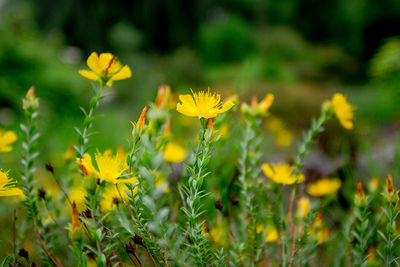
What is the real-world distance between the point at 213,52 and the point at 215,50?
11 cm

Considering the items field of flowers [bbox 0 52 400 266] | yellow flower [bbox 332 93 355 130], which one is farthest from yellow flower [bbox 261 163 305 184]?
yellow flower [bbox 332 93 355 130]

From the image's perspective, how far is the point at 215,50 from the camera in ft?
38.3

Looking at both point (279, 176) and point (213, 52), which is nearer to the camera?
point (279, 176)

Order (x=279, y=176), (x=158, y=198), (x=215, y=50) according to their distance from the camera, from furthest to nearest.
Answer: (x=215, y=50) → (x=279, y=176) → (x=158, y=198)

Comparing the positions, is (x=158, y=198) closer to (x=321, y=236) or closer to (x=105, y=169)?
(x=105, y=169)

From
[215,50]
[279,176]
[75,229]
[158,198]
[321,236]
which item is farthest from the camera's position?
[215,50]

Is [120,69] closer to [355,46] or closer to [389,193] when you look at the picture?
[389,193]


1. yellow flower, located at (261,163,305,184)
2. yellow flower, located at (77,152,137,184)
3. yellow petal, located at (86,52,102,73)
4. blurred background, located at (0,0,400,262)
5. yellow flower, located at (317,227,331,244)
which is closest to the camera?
yellow flower, located at (77,152,137,184)

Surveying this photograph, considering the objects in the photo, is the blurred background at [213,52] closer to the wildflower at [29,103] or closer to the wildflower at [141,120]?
the wildflower at [29,103]

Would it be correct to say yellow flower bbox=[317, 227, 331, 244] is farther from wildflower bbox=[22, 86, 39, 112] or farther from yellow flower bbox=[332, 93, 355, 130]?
wildflower bbox=[22, 86, 39, 112]

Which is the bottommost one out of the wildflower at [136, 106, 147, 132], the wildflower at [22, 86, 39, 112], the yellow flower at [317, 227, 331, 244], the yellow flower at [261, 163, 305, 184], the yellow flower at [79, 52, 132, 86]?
the yellow flower at [317, 227, 331, 244]

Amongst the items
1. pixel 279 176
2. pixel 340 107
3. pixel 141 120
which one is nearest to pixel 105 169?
pixel 141 120

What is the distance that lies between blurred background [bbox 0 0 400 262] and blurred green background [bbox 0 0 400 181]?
0.08 feet

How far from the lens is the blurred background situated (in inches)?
154
